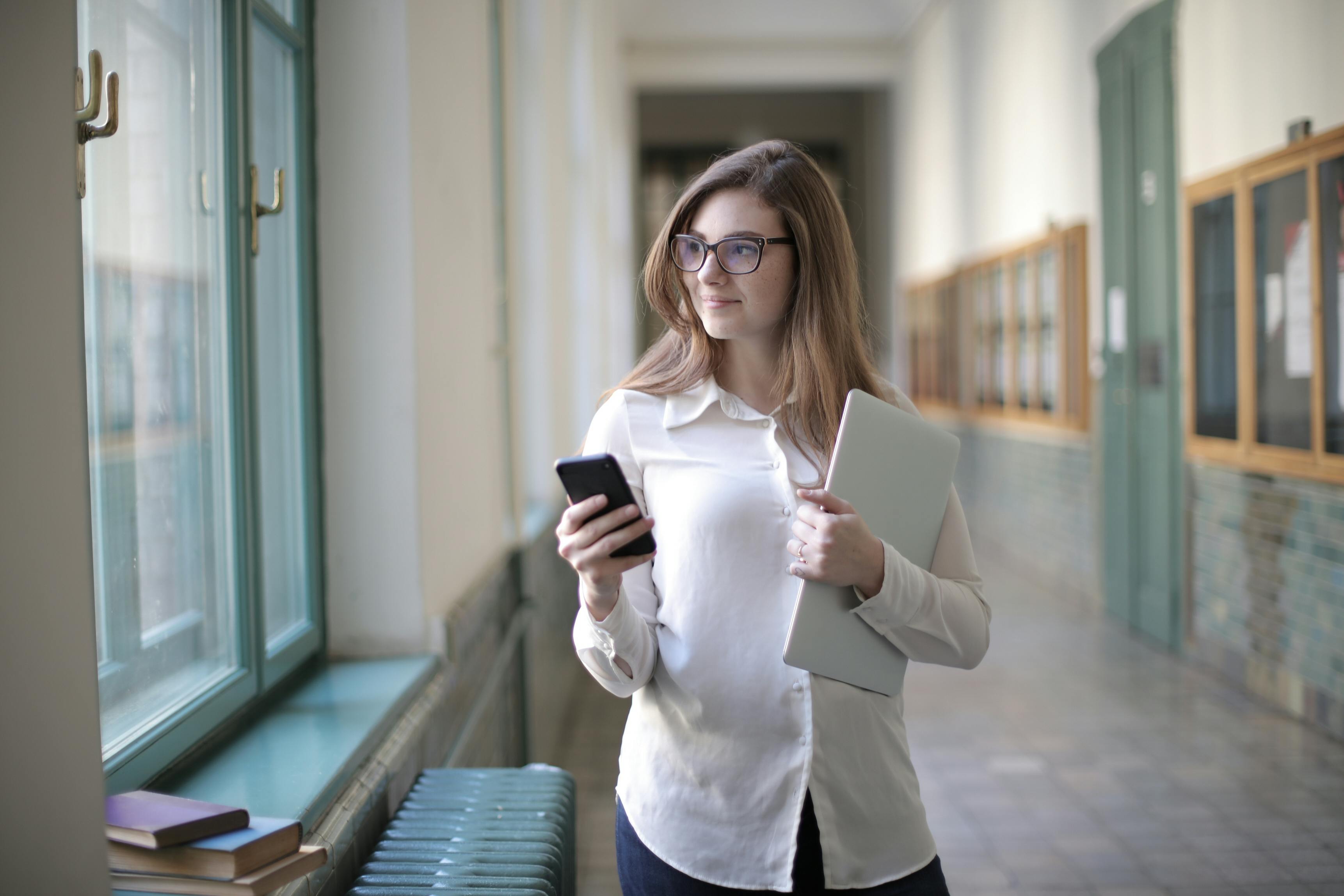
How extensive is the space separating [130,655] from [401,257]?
1154mm

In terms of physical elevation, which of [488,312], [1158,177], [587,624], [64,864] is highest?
[1158,177]

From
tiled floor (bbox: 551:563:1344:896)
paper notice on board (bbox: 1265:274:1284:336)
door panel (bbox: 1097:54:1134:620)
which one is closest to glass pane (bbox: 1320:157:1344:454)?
paper notice on board (bbox: 1265:274:1284:336)

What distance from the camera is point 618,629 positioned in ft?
5.02

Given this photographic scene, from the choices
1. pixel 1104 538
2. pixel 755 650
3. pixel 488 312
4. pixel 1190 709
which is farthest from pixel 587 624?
pixel 1104 538

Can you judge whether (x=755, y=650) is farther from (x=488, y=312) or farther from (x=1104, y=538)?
(x=1104, y=538)

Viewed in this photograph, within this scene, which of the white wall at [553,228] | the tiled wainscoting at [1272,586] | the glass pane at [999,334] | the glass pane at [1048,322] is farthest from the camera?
the glass pane at [999,334]

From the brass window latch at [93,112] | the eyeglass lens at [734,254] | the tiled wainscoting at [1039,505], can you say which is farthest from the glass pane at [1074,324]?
the brass window latch at [93,112]

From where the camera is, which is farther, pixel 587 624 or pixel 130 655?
pixel 130 655

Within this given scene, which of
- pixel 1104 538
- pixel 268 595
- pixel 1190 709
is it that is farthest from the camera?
pixel 1104 538

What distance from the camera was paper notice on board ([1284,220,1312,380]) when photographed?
4.41 m

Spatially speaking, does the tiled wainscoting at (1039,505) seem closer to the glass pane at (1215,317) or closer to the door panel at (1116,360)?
the door panel at (1116,360)

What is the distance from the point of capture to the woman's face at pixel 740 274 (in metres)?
1.61

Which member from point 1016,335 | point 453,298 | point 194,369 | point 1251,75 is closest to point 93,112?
point 194,369

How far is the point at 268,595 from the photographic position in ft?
7.48
